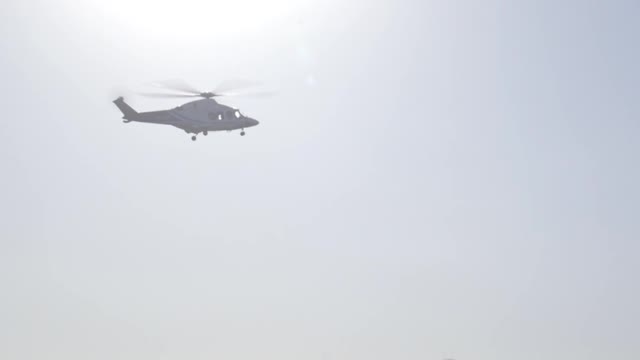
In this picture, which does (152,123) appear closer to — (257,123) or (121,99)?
(121,99)

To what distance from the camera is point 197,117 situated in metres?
127

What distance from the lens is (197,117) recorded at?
127m

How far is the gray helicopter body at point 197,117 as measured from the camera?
127062 millimetres

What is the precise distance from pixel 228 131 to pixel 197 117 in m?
5.16

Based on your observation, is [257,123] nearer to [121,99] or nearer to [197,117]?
[197,117]

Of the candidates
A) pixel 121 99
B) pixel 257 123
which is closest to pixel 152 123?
pixel 121 99

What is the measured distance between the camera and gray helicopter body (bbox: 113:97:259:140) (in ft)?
417

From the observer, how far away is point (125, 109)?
131 metres

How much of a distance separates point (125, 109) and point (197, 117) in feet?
37.9

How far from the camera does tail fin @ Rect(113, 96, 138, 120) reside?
428ft

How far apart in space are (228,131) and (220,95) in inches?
264

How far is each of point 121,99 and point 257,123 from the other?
2002 cm

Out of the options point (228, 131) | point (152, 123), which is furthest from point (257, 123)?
point (152, 123)

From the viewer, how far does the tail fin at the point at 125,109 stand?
130m
